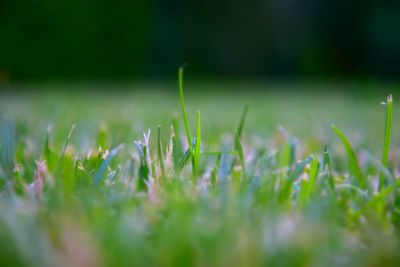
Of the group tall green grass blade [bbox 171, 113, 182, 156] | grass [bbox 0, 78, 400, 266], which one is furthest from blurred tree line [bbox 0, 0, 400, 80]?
grass [bbox 0, 78, 400, 266]

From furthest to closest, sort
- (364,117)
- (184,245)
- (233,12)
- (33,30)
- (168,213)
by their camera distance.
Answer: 1. (233,12)
2. (33,30)
3. (364,117)
4. (168,213)
5. (184,245)

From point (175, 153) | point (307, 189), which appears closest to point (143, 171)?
point (175, 153)

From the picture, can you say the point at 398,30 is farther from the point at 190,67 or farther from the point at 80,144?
the point at 80,144

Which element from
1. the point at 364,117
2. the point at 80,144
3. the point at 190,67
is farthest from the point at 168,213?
the point at 190,67

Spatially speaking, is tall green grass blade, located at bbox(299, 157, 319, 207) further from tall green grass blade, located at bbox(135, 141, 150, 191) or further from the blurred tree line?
the blurred tree line

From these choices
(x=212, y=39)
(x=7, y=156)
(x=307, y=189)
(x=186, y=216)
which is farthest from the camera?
(x=212, y=39)

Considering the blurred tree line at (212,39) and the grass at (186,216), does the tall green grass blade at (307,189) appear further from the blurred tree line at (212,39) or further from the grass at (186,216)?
the blurred tree line at (212,39)

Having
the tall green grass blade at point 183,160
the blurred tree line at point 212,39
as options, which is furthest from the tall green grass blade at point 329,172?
the blurred tree line at point 212,39

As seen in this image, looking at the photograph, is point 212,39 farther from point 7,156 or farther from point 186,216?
point 186,216
